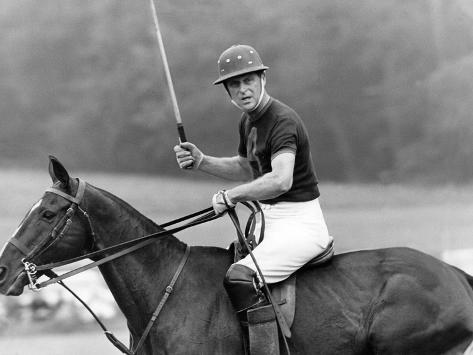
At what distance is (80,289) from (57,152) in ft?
3.62

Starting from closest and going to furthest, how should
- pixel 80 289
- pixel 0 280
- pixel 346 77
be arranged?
pixel 0 280, pixel 80 289, pixel 346 77

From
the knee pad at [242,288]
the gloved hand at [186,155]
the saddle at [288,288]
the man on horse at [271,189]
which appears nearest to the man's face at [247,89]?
the man on horse at [271,189]

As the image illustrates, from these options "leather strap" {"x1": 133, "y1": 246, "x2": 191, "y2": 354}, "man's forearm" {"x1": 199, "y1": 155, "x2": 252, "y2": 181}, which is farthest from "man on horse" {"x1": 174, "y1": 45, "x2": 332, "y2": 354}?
"man's forearm" {"x1": 199, "y1": 155, "x2": 252, "y2": 181}

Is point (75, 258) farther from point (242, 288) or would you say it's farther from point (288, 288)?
point (288, 288)

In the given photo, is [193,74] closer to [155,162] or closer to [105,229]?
[155,162]

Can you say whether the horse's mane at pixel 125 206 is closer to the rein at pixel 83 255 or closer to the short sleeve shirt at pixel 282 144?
the rein at pixel 83 255

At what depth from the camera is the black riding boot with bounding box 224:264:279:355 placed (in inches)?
147

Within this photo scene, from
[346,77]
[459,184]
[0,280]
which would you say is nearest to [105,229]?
[0,280]

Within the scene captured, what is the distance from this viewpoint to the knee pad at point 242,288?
372 cm

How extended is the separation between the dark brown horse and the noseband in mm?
25

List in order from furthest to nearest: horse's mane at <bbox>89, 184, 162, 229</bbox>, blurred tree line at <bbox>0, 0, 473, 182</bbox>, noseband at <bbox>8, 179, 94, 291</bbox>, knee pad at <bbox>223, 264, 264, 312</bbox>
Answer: blurred tree line at <bbox>0, 0, 473, 182</bbox> → horse's mane at <bbox>89, 184, 162, 229</bbox> → knee pad at <bbox>223, 264, 264, 312</bbox> → noseband at <bbox>8, 179, 94, 291</bbox>

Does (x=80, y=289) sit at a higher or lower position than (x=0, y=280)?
lower

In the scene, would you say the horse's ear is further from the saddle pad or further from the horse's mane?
the saddle pad

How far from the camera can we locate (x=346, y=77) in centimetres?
665
